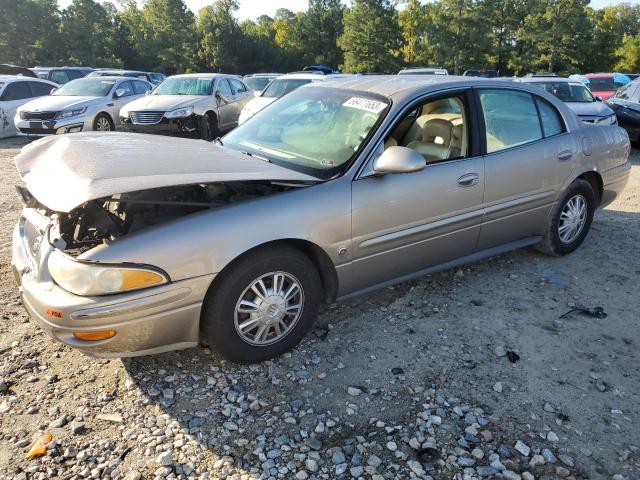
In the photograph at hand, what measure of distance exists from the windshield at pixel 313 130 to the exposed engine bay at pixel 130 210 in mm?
316

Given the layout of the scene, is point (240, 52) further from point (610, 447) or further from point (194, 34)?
point (610, 447)

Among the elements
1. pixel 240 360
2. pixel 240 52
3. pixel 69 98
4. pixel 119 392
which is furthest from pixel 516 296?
pixel 240 52

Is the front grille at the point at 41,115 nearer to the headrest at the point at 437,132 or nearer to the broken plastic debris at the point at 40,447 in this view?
the headrest at the point at 437,132

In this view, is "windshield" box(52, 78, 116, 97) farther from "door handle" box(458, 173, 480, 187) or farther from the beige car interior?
"door handle" box(458, 173, 480, 187)

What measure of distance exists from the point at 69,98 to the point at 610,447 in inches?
471

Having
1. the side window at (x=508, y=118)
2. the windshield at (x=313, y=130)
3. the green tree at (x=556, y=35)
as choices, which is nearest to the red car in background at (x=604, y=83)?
the side window at (x=508, y=118)

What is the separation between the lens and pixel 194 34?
45.5 m

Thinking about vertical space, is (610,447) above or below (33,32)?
below

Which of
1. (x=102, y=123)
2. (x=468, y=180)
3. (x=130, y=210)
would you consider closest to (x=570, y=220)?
(x=468, y=180)

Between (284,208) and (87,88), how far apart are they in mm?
10930

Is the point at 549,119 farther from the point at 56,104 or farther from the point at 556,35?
the point at 556,35

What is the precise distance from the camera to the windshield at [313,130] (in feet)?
10.7

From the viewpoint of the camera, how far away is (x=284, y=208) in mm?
2854

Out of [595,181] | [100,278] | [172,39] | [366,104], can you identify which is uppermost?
[172,39]
